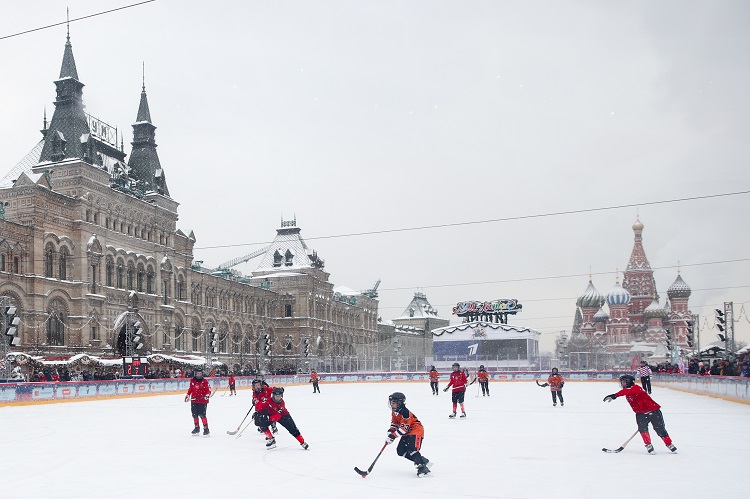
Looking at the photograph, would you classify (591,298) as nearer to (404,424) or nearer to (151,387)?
(151,387)

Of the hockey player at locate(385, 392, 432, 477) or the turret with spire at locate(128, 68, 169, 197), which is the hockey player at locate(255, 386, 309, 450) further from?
the turret with spire at locate(128, 68, 169, 197)

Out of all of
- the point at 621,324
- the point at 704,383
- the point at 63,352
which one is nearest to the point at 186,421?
the point at 704,383

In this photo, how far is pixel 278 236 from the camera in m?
92.6

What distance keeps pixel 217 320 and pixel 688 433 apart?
2224 inches

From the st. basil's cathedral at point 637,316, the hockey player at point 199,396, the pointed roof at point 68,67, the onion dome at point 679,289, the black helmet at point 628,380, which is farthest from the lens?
the onion dome at point 679,289

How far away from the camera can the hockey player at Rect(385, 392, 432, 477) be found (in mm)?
10938

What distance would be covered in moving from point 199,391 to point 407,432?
7.25 m

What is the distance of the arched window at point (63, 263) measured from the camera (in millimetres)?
47594

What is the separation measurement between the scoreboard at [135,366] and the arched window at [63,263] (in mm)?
6492

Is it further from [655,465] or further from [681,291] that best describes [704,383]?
[681,291]

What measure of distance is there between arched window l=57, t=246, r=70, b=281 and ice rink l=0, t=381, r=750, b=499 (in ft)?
86.7

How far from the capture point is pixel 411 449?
36.1ft

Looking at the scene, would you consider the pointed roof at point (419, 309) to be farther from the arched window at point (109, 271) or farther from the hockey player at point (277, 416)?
the hockey player at point (277, 416)

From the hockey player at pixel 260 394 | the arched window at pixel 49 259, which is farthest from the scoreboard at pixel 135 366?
the hockey player at pixel 260 394
